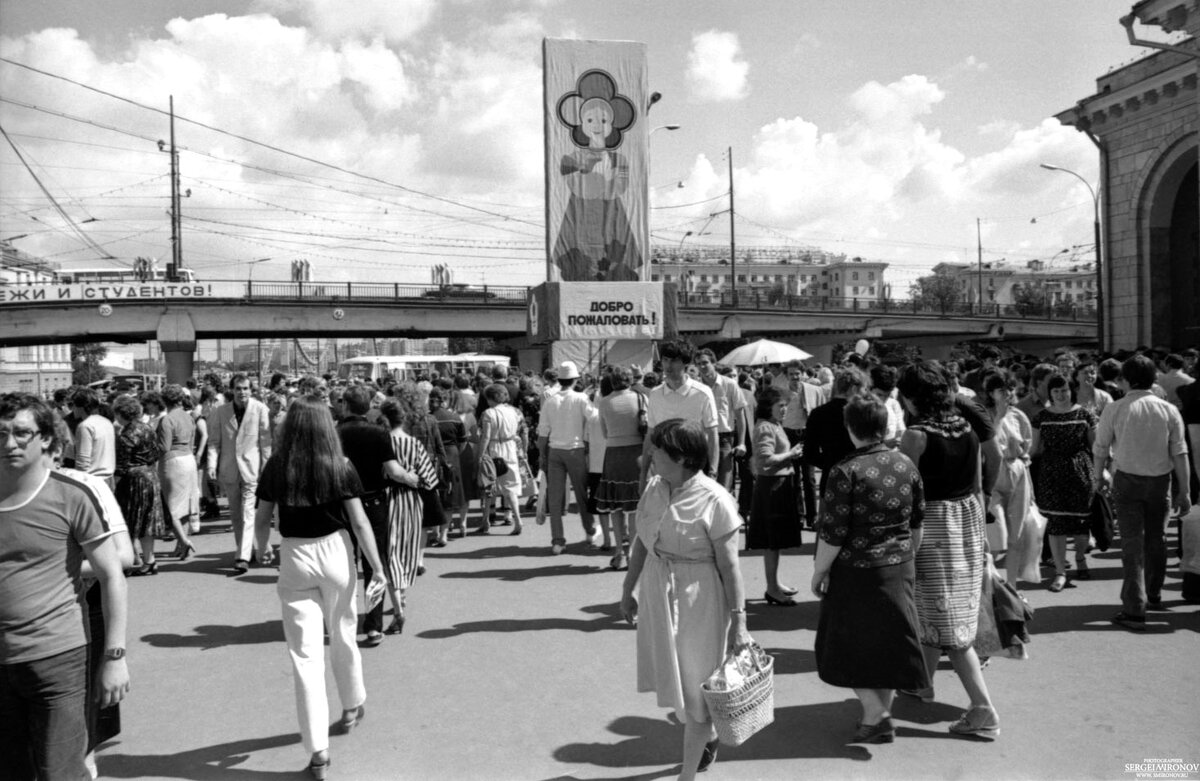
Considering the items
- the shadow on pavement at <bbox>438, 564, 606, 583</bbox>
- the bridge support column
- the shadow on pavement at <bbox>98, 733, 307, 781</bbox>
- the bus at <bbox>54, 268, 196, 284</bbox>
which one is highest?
the bus at <bbox>54, 268, 196, 284</bbox>

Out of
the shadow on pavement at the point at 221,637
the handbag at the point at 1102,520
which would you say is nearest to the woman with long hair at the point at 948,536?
the handbag at the point at 1102,520

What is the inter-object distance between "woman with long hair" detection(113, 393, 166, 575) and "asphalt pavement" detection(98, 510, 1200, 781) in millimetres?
1543

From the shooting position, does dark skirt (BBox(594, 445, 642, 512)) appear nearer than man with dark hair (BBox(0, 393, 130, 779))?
No

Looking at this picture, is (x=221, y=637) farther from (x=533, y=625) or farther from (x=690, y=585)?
(x=690, y=585)

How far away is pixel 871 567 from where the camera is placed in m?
4.10

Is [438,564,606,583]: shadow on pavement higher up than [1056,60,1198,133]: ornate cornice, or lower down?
lower down

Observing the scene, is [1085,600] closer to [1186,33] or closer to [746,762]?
[746,762]

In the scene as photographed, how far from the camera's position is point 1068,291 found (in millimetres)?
142500

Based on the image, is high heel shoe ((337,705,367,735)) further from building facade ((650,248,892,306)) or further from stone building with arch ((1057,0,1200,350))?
building facade ((650,248,892,306))

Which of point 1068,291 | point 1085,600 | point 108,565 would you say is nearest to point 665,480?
point 108,565

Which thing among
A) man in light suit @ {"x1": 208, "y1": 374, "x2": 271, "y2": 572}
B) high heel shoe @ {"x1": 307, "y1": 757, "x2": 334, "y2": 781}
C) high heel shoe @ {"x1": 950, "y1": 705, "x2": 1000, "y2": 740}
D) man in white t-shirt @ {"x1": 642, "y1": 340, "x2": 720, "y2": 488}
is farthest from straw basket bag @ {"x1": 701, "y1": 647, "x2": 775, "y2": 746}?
man in light suit @ {"x1": 208, "y1": 374, "x2": 271, "y2": 572}

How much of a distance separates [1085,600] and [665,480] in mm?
4756

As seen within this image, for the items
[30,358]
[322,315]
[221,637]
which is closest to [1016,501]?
[221,637]

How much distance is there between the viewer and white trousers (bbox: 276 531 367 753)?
4109mm
